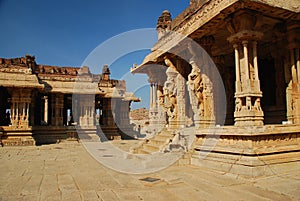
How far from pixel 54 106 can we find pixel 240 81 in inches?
652

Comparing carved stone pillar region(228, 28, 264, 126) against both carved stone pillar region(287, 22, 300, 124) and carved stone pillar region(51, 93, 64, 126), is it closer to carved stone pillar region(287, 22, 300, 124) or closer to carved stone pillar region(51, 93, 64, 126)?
carved stone pillar region(287, 22, 300, 124)

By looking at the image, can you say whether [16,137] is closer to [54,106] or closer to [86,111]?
[54,106]

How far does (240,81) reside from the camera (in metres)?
6.36

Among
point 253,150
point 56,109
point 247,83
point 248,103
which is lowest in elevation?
point 253,150

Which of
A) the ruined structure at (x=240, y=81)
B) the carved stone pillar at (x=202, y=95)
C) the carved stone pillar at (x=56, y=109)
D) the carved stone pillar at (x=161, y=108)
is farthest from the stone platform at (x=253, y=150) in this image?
the carved stone pillar at (x=56, y=109)

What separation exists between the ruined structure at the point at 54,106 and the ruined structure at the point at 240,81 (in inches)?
422

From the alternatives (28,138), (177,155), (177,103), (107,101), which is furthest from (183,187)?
(107,101)

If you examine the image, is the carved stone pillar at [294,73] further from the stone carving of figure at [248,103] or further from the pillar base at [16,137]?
the pillar base at [16,137]

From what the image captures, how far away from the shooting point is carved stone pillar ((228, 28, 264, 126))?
19.5ft

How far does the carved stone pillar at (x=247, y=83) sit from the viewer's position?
5.94m

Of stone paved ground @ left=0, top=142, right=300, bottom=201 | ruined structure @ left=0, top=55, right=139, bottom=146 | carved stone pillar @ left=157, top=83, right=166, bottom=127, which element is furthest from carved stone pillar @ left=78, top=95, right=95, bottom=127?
stone paved ground @ left=0, top=142, right=300, bottom=201

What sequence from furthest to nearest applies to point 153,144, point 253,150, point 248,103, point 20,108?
1. point 20,108
2. point 153,144
3. point 248,103
4. point 253,150

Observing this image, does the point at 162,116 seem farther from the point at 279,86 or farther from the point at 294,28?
the point at 294,28

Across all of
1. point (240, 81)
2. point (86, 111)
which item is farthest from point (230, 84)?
point (86, 111)
